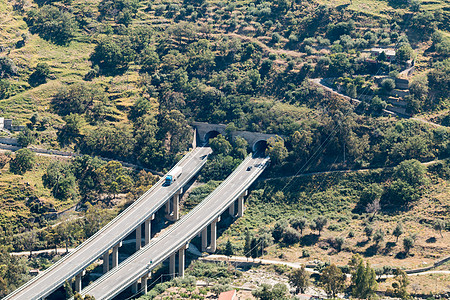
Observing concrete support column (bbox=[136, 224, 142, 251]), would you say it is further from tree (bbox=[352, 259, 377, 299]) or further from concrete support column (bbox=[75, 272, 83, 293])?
tree (bbox=[352, 259, 377, 299])

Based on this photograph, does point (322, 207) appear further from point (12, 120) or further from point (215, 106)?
point (12, 120)

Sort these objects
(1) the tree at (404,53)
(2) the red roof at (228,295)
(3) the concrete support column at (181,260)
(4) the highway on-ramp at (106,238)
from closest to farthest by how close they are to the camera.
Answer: (2) the red roof at (228,295) → (4) the highway on-ramp at (106,238) → (3) the concrete support column at (181,260) → (1) the tree at (404,53)

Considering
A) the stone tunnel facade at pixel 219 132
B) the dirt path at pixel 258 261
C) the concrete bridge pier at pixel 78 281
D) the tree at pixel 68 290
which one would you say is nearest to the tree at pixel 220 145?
the stone tunnel facade at pixel 219 132

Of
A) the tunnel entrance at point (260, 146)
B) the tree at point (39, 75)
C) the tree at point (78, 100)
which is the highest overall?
the tree at point (39, 75)

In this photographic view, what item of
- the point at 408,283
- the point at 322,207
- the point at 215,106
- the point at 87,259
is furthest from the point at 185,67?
the point at 408,283

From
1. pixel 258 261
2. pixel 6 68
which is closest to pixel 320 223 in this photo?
pixel 258 261

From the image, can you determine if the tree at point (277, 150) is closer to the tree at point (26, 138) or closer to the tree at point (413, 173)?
the tree at point (413, 173)

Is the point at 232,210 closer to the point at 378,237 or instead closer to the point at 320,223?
the point at 320,223
